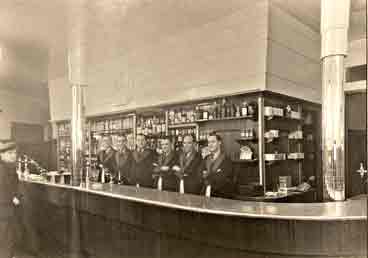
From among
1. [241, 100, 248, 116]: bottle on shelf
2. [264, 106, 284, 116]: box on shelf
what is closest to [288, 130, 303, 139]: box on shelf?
[264, 106, 284, 116]: box on shelf

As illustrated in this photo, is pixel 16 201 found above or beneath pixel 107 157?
beneath

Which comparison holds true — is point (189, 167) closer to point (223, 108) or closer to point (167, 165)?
point (167, 165)

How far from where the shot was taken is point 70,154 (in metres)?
3.54

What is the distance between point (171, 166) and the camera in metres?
4.35

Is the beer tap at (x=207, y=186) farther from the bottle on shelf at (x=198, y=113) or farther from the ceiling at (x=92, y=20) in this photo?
the ceiling at (x=92, y=20)

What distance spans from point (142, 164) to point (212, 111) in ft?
3.97

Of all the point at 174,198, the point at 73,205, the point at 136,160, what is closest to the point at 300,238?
the point at 174,198

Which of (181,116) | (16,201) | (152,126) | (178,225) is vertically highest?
(181,116)

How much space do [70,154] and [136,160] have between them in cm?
112

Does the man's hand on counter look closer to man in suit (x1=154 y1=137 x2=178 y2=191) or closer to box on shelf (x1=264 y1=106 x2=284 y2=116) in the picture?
man in suit (x1=154 y1=137 x2=178 y2=191)

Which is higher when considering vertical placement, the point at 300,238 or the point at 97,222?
the point at 300,238

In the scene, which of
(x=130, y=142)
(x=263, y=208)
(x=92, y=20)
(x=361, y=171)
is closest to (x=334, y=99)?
(x=263, y=208)

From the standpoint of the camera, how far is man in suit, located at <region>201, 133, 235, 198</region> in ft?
12.2

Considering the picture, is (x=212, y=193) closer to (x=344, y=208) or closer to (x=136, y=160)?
(x=136, y=160)
